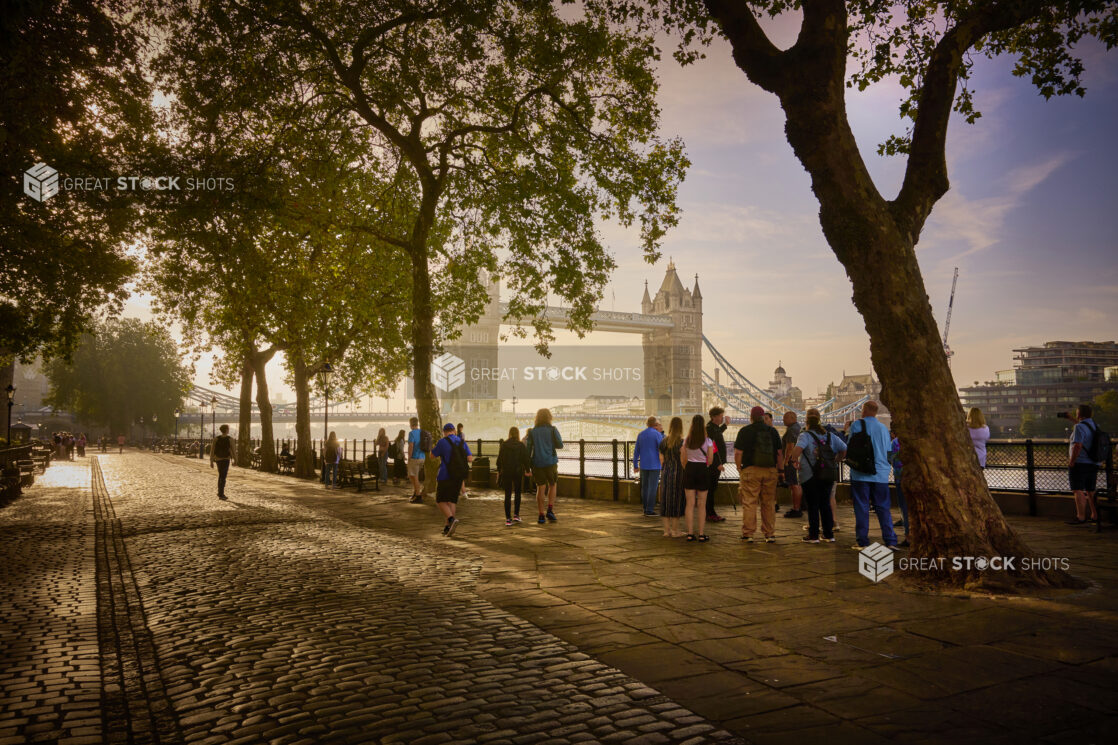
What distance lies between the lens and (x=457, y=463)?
9.75 meters

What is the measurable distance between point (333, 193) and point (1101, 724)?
16.0m

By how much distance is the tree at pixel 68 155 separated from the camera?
1082 cm

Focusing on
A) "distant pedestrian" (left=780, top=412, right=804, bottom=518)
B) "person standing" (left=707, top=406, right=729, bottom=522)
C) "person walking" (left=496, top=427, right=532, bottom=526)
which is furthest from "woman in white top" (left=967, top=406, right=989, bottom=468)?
"person walking" (left=496, top=427, right=532, bottom=526)

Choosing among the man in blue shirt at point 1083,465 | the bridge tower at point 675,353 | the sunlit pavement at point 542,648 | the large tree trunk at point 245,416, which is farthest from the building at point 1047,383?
the sunlit pavement at point 542,648

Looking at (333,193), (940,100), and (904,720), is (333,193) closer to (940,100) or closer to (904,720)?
(940,100)

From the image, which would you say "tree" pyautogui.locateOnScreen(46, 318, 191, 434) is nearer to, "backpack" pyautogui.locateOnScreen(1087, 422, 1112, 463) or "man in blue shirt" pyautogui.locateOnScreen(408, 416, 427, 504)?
"man in blue shirt" pyautogui.locateOnScreen(408, 416, 427, 504)

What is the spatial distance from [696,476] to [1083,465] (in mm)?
5178

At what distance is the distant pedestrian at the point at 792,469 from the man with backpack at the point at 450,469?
4.71m

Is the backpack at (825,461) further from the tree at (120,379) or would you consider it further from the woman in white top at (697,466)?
the tree at (120,379)

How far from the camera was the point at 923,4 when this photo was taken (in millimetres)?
8789

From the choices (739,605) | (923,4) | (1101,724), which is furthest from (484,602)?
(923,4)

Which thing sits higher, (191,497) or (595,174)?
(595,174)

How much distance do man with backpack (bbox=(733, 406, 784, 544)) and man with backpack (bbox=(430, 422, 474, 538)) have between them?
366cm

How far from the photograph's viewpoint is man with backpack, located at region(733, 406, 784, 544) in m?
8.57
